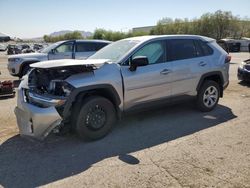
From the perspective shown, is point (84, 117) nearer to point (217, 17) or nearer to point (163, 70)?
point (163, 70)

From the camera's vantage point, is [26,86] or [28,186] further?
[26,86]

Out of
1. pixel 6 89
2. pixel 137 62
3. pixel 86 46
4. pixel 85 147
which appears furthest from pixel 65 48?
pixel 85 147

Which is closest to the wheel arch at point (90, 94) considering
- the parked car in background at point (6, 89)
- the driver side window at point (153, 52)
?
the driver side window at point (153, 52)

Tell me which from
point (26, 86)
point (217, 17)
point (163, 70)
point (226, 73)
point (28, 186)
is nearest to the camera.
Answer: point (28, 186)

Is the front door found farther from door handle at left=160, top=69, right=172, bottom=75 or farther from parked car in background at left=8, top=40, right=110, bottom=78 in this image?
parked car in background at left=8, top=40, right=110, bottom=78

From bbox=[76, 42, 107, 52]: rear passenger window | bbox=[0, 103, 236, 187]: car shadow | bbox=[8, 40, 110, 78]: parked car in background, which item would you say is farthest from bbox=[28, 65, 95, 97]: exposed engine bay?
bbox=[76, 42, 107, 52]: rear passenger window

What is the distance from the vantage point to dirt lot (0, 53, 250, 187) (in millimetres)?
3715

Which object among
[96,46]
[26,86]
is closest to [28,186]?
[26,86]

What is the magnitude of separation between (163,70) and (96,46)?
767 cm

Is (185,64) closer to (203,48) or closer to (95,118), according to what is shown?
(203,48)

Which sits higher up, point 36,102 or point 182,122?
point 36,102

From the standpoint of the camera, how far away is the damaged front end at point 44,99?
4.51 meters

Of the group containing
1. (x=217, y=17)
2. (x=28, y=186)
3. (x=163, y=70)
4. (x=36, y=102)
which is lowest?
(x=28, y=186)

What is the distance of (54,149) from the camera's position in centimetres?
475
